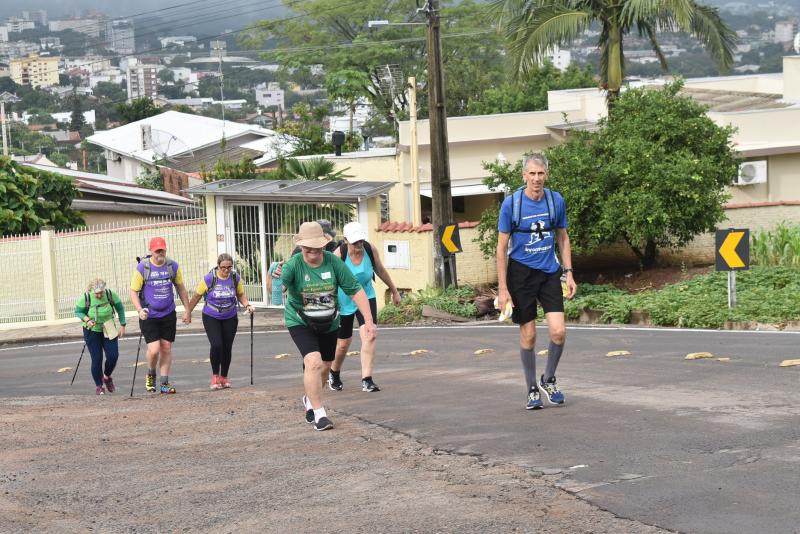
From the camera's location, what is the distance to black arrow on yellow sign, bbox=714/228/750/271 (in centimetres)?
1905

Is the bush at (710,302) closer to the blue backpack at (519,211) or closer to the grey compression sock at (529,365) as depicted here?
the grey compression sock at (529,365)

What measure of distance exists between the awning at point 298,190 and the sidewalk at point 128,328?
2.67 m

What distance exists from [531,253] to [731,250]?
10.3 meters

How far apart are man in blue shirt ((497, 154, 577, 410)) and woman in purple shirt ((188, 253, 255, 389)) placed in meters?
4.81

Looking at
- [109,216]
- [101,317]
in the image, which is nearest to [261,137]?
[109,216]

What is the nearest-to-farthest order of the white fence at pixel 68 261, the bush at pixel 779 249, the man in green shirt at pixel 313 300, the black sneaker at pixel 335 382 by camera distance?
the man in green shirt at pixel 313 300 → the black sneaker at pixel 335 382 → the bush at pixel 779 249 → the white fence at pixel 68 261

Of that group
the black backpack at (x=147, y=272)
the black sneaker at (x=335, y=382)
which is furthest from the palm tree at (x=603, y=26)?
the black sneaker at (x=335, y=382)

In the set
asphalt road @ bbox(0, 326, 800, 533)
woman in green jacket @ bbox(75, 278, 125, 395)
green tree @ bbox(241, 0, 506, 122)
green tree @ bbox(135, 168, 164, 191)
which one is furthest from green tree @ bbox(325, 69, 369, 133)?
woman in green jacket @ bbox(75, 278, 125, 395)

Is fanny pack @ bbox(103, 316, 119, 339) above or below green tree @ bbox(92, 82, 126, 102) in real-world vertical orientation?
below

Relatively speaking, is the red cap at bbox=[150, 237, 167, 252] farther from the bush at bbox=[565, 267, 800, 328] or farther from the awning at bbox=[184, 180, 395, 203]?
the awning at bbox=[184, 180, 395, 203]

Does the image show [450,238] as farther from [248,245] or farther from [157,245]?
[157,245]

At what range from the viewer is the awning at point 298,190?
2845cm

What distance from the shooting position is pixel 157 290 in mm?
13930

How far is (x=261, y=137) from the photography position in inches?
2552
